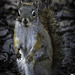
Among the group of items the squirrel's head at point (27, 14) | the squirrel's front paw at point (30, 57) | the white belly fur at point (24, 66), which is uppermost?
the squirrel's head at point (27, 14)

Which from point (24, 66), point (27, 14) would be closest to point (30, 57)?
point (24, 66)

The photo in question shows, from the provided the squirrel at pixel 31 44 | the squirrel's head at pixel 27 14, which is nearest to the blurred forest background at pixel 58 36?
the squirrel at pixel 31 44

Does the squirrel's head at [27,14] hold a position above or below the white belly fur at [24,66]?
above

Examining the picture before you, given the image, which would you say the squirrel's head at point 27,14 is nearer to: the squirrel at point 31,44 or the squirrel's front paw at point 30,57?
the squirrel at point 31,44

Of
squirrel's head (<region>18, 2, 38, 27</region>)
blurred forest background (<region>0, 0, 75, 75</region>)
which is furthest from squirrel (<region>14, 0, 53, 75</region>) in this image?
blurred forest background (<region>0, 0, 75, 75</region>)

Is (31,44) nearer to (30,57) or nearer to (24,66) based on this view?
(30,57)

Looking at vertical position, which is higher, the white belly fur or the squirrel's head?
the squirrel's head

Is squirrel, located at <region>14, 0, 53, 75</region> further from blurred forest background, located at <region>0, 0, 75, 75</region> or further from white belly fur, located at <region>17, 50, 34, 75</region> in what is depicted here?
blurred forest background, located at <region>0, 0, 75, 75</region>
